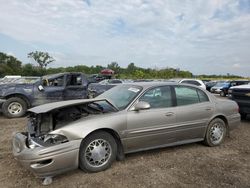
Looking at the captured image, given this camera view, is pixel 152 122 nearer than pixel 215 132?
Yes

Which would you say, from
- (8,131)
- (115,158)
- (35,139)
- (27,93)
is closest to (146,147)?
(115,158)

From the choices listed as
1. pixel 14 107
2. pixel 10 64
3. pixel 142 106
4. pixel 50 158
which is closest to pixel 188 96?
pixel 142 106

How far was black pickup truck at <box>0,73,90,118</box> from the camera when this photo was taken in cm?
909

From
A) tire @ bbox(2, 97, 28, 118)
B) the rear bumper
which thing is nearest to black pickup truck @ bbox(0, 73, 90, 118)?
tire @ bbox(2, 97, 28, 118)

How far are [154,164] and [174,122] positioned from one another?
37.2 inches

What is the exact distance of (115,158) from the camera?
4.30m

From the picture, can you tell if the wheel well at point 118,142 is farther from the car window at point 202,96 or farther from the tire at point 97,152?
the car window at point 202,96

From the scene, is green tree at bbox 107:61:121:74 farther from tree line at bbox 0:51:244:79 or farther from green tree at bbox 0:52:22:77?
green tree at bbox 0:52:22:77

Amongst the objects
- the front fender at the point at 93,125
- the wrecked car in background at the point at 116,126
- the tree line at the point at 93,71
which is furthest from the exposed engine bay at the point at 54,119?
the tree line at the point at 93,71

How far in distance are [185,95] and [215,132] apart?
1133 mm

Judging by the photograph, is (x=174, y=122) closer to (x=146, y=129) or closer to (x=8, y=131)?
(x=146, y=129)

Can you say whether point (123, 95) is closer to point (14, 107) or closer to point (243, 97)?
point (243, 97)

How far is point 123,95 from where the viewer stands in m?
4.98

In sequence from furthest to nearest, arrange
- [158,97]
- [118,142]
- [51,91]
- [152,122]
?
[51,91], [158,97], [152,122], [118,142]
